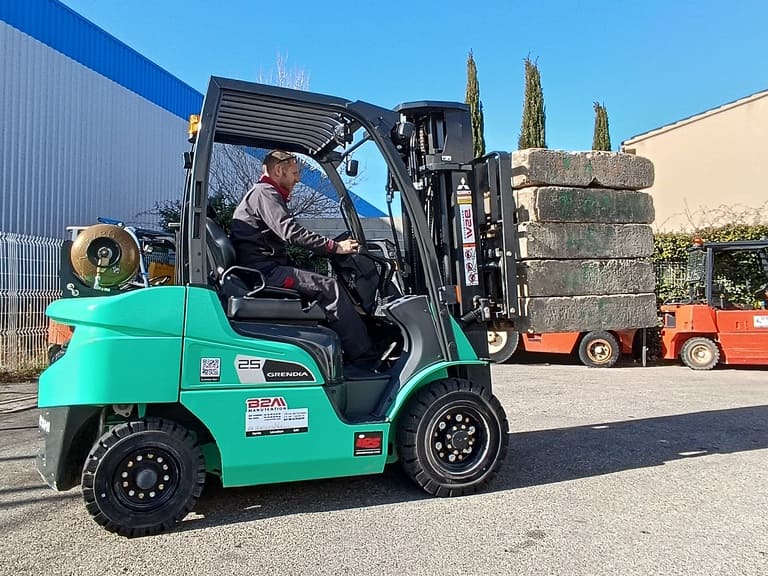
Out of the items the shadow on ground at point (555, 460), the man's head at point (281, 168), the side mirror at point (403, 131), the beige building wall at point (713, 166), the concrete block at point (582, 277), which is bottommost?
the shadow on ground at point (555, 460)

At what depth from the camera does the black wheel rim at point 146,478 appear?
3.69 m

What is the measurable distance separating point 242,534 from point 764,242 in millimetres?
11525

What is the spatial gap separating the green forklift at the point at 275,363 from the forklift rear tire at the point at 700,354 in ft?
29.5

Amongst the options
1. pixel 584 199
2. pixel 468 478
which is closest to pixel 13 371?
pixel 468 478

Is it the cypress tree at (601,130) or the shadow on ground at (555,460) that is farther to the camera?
the cypress tree at (601,130)

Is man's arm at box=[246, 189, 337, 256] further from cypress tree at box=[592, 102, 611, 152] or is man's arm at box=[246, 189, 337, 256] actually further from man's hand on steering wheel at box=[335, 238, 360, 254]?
cypress tree at box=[592, 102, 611, 152]

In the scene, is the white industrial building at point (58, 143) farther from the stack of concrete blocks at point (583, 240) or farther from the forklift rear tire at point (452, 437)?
the stack of concrete blocks at point (583, 240)

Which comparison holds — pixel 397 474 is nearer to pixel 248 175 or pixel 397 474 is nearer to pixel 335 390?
pixel 335 390

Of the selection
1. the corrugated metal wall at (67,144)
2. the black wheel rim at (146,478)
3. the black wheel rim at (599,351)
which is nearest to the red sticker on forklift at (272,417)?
the black wheel rim at (146,478)

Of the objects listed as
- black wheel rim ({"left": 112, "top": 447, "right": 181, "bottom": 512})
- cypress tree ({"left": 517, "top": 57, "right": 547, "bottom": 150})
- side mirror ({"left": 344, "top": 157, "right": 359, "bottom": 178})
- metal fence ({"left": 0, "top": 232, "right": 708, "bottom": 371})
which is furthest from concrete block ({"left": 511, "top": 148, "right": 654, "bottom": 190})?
cypress tree ({"left": 517, "top": 57, "right": 547, "bottom": 150})

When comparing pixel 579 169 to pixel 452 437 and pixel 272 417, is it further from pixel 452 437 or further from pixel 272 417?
pixel 272 417

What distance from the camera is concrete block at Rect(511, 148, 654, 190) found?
475cm

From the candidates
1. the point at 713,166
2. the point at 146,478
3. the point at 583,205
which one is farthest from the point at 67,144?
the point at 713,166

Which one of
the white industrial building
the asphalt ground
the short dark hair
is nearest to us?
the asphalt ground
